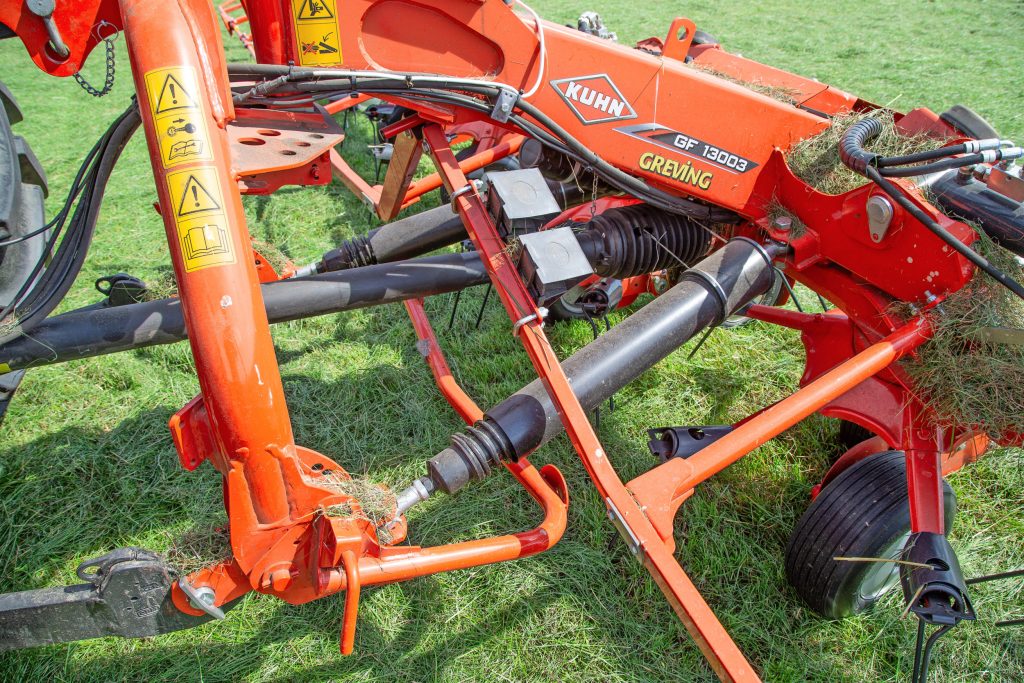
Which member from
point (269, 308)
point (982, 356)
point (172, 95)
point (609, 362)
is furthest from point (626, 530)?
point (172, 95)

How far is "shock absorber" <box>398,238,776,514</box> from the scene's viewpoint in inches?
76.3

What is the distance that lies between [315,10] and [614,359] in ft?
4.32

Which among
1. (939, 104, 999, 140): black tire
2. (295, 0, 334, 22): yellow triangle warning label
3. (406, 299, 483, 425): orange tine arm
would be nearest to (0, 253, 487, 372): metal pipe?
(406, 299, 483, 425): orange tine arm

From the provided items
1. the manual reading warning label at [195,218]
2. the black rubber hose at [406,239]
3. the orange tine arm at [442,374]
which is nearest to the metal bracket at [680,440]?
the orange tine arm at [442,374]

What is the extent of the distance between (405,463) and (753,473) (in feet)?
4.97

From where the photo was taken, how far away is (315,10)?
1.92 m

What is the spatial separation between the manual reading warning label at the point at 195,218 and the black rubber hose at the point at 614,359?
0.82m

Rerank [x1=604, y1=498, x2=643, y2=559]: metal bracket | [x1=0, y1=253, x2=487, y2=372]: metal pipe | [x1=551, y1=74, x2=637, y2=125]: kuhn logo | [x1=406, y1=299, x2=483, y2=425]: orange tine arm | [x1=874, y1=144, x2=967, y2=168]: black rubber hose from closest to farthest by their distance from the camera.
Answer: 1. [x1=604, y1=498, x2=643, y2=559]: metal bracket
2. [x1=874, y1=144, x2=967, y2=168]: black rubber hose
3. [x1=0, y1=253, x2=487, y2=372]: metal pipe
4. [x1=551, y1=74, x2=637, y2=125]: kuhn logo
5. [x1=406, y1=299, x2=483, y2=425]: orange tine arm

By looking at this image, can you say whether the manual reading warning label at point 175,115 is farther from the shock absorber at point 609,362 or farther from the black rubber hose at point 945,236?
the black rubber hose at point 945,236

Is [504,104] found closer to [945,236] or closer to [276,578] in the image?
[945,236]

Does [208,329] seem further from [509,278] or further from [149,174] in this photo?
[149,174]

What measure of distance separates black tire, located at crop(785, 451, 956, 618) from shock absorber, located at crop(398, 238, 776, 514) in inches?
29.8

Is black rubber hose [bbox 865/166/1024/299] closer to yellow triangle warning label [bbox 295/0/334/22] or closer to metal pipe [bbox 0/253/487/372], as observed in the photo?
metal pipe [bbox 0/253/487/372]

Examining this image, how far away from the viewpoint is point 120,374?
3432 mm
